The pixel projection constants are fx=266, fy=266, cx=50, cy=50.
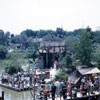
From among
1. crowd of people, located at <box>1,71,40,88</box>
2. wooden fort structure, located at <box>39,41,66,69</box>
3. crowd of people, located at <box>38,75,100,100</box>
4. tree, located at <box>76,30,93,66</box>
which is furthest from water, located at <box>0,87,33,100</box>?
wooden fort structure, located at <box>39,41,66,69</box>

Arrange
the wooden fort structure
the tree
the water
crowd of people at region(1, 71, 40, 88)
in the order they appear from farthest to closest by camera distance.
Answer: the wooden fort structure
the tree
crowd of people at region(1, 71, 40, 88)
the water

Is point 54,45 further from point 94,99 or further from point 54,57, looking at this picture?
point 94,99

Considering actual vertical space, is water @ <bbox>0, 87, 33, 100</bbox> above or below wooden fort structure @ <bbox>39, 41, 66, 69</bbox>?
below

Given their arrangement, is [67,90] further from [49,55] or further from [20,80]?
[49,55]

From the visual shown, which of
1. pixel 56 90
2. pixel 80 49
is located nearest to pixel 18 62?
pixel 80 49

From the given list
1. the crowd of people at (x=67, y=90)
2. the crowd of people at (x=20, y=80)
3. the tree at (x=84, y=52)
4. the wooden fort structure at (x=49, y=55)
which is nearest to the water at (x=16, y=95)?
the crowd of people at (x=20, y=80)

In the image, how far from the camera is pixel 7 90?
30.1m

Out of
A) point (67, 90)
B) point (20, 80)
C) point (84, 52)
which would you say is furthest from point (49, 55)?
point (67, 90)

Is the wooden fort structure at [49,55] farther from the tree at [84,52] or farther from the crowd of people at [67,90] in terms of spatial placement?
the crowd of people at [67,90]

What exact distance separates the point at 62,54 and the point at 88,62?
11.1 metres

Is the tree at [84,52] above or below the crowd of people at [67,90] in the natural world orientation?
above

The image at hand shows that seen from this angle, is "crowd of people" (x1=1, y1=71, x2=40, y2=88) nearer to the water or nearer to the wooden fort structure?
the water

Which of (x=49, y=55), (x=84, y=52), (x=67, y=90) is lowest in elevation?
(x=67, y=90)

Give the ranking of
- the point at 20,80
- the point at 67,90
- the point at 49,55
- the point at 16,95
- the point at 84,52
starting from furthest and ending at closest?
the point at 49,55 < the point at 84,52 < the point at 20,80 < the point at 16,95 < the point at 67,90
